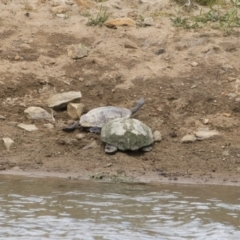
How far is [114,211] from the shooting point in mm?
5102

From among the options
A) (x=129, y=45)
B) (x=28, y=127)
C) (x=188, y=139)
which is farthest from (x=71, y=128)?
(x=129, y=45)

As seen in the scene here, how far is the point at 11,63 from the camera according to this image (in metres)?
7.64

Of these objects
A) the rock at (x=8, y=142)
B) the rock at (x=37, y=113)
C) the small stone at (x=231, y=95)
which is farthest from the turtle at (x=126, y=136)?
the small stone at (x=231, y=95)

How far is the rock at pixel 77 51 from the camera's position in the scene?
780 cm

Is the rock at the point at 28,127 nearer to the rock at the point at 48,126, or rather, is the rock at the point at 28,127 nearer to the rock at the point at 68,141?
the rock at the point at 48,126

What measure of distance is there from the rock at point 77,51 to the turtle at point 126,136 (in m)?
1.56

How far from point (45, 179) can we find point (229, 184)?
1654 millimetres

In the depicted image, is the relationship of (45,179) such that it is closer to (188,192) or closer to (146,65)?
(188,192)

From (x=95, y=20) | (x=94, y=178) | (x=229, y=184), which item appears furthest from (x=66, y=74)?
(x=229, y=184)

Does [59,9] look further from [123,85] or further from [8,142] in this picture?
[8,142]

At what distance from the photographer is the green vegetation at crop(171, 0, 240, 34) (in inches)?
330

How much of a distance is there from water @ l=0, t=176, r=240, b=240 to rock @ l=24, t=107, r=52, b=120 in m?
1.05

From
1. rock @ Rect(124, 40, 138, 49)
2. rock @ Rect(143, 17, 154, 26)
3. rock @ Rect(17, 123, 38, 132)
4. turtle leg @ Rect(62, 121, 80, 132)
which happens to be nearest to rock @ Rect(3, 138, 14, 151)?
rock @ Rect(17, 123, 38, 132)

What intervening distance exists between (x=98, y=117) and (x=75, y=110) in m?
0.36
